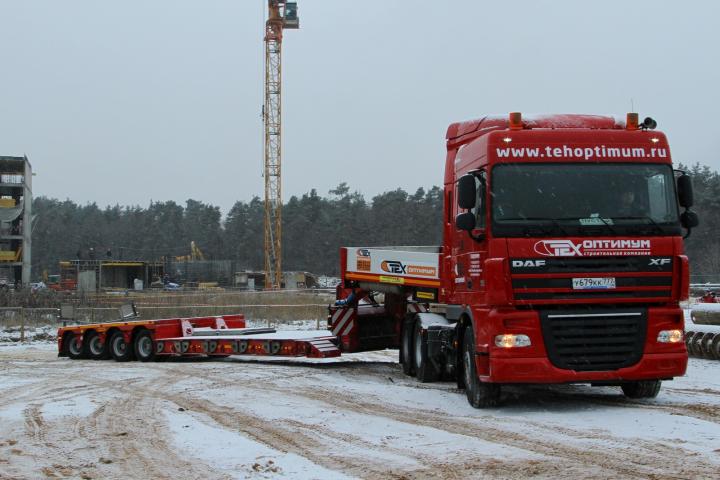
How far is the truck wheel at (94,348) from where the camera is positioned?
20.2 metres

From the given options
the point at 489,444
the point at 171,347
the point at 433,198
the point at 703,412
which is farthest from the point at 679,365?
the point at 433,198

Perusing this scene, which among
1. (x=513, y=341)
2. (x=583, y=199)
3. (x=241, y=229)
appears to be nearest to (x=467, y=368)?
(x=513, y=341)

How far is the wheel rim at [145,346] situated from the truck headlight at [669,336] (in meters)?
12.7

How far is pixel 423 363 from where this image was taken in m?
13.9

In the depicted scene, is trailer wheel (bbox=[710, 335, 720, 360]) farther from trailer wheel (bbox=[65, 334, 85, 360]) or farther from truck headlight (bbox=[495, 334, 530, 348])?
trailer wheel (bbox=[65, 334, 85, 360])


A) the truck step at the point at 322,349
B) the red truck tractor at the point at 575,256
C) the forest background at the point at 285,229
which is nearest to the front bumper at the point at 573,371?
the red truck tractor at the point at 575,256

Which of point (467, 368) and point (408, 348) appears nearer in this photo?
point (467, 368)

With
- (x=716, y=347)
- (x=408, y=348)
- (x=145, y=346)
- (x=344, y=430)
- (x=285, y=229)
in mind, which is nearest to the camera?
(x=344, y=430)

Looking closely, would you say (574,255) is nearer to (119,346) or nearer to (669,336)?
(669,336)

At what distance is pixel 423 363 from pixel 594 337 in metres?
4.47

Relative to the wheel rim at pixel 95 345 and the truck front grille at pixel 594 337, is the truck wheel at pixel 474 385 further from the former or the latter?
the wheel rim at pixel 95 345

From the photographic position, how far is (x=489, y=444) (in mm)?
8039

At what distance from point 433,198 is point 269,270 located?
36033 mm

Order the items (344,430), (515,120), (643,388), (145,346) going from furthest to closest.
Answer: (145,346) < (643,388) < (515,120) < (344,430)
